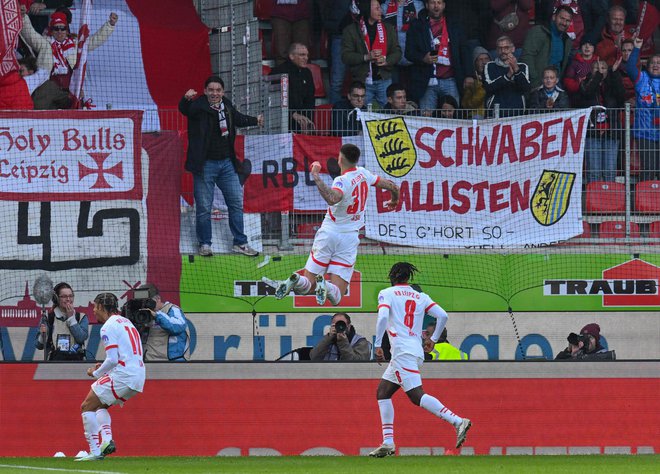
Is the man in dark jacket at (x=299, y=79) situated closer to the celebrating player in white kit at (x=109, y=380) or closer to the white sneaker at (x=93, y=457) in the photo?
the celebrating player in white kit at (x=109, y=380)

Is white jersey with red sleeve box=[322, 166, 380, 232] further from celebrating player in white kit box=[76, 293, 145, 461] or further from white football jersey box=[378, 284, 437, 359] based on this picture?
celebrating player in white kit box=[76, 293, 145, 461]

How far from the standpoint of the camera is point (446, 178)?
18.2 m

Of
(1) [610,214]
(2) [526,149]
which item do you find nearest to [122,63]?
(2) [526,149]

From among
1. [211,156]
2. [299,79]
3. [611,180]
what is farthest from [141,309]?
[611,180]

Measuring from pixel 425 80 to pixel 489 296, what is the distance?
143 inches

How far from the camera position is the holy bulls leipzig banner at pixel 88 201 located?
17703 mm

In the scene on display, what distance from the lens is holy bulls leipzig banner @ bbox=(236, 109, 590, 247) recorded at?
18031mm

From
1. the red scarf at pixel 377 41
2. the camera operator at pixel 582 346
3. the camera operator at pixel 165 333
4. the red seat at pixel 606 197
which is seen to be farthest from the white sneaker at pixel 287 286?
the red scarf at pixel 377 41

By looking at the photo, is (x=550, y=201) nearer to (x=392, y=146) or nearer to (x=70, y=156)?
(x=392, y=146)

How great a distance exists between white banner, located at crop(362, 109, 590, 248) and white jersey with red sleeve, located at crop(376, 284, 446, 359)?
4515 mm

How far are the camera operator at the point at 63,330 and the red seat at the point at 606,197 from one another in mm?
6984

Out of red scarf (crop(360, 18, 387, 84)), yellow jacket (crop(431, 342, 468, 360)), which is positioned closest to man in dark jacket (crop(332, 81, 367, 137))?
red scarf (crop(360, 18, 387, 84))

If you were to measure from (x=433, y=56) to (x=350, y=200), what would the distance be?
6.35 m

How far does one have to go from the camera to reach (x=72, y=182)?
17.9m
